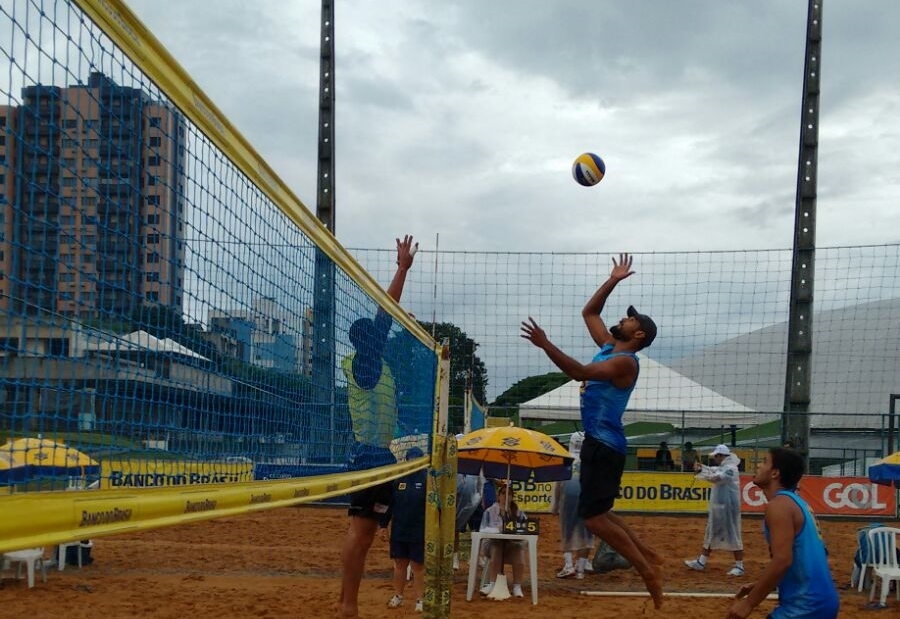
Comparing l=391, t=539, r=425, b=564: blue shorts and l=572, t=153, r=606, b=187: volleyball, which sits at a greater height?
l=572, t=153, r=606, b=187: volleyball

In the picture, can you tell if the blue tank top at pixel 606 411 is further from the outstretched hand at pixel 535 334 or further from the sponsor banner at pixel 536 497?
the sponsor banner at pixel 536 497

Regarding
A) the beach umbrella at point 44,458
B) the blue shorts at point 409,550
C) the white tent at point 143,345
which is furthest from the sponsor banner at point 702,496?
the beach umbrella at point 44,458

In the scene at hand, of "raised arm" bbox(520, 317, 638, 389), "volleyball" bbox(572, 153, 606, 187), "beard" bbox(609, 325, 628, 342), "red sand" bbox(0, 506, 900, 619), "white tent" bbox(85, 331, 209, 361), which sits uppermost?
"volleyball" bbox(572, 153, 606, 187)

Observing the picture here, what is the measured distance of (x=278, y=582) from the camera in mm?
10125

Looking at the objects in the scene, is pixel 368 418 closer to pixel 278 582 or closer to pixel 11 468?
pixel 11 468

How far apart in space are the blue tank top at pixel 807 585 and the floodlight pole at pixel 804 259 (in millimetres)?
11229

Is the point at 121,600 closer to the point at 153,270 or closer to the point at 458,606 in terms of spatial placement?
the point at 458,606

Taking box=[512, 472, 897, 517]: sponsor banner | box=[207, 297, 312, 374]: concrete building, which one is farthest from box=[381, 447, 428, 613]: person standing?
box=[512, 472, 897, 517]: sponsor banner

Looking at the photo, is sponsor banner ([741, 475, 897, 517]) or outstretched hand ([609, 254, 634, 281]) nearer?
outstretched hand ([609, 254, 634, 281])

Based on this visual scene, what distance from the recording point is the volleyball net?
2543mm

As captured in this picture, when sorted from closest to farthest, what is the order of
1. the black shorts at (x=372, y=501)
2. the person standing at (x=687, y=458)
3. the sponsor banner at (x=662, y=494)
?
the black shorts at (x=372, y=501) → the sponsor banner at (x=662, y=494) → the person standing at (x=687, y=458)

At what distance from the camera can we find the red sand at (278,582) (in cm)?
870

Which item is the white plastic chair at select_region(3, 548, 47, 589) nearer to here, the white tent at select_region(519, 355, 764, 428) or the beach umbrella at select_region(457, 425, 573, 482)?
the beach umbrella at select_region(457, 425, 573, 482)

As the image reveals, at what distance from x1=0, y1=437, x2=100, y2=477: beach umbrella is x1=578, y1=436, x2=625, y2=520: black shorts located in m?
3.86
